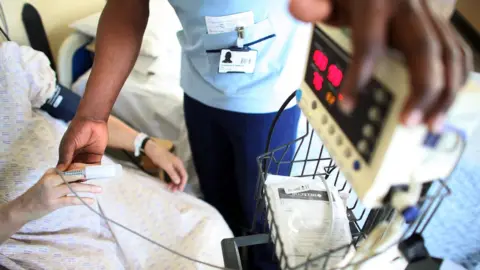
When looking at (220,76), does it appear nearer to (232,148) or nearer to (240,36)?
(240,36)

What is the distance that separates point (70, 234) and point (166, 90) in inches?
29.0

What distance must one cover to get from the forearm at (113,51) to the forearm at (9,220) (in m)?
0.25

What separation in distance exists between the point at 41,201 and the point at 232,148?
56 cm

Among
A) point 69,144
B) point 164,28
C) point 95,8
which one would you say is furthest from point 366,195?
point 95,8

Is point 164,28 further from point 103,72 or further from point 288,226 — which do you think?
point 288,226

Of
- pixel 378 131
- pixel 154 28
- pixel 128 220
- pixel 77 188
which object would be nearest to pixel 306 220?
pixel 378 131

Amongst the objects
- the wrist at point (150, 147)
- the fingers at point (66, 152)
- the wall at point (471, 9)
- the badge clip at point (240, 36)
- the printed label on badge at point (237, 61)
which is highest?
the wall at point (471, 9)

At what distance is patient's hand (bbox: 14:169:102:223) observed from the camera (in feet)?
2.30

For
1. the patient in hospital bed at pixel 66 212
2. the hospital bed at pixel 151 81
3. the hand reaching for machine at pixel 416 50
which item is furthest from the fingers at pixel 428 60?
the hospital bed at pixel 151 81

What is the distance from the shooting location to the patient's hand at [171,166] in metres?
1.19

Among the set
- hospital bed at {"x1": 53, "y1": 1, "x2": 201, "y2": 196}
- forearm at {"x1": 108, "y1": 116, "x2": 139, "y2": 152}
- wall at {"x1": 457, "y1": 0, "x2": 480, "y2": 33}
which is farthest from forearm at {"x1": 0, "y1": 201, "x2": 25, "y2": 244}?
wall at {"x1": 457, "y1": 0, "x2": 480, "y2": 33}

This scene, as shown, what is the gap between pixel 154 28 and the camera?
1.60 meters

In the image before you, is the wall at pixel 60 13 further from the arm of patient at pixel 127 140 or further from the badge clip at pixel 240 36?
the badge clip at pixel 240 36

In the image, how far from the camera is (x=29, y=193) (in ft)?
2.48
